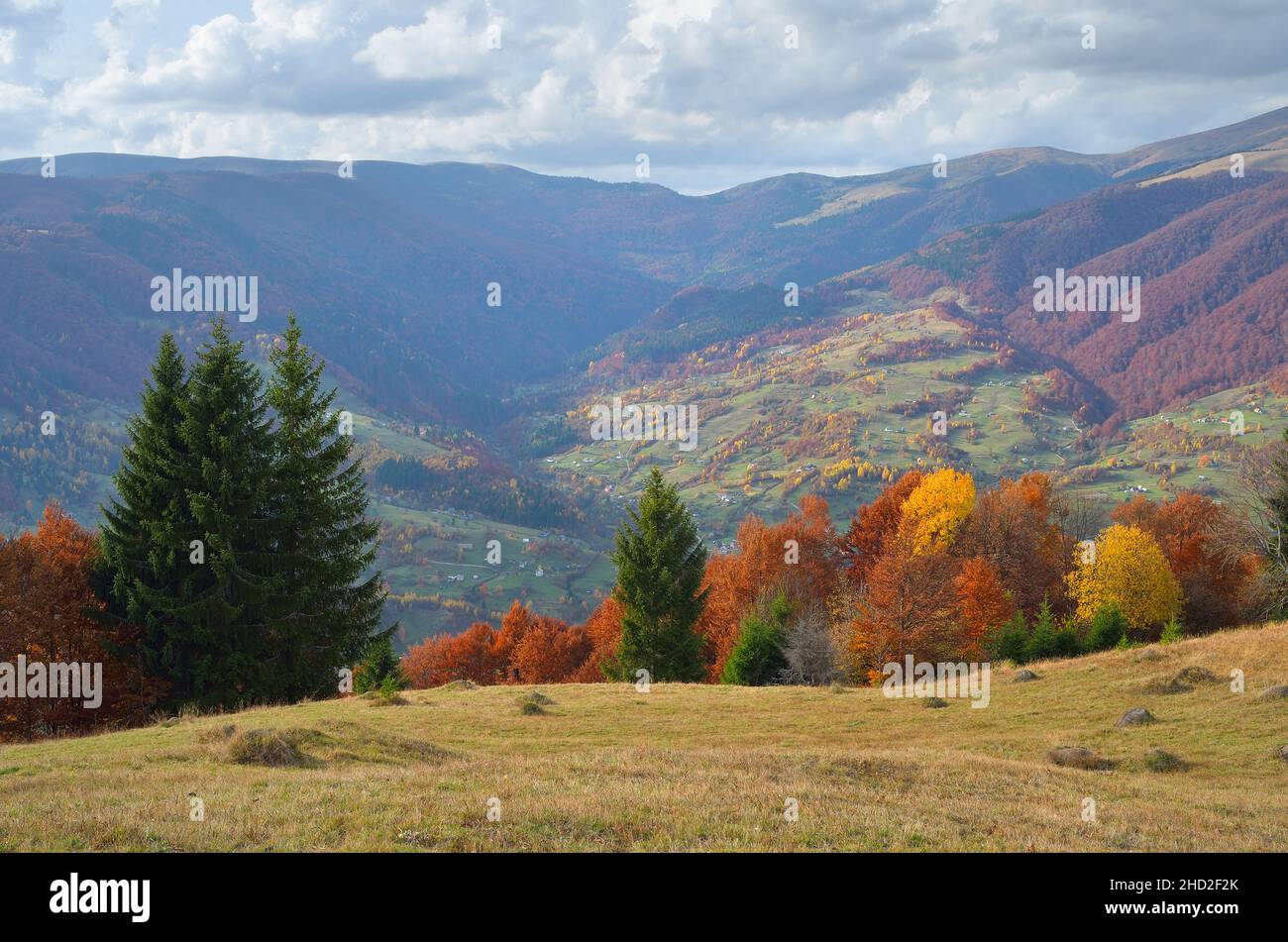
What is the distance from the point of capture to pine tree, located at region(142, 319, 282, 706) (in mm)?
35656

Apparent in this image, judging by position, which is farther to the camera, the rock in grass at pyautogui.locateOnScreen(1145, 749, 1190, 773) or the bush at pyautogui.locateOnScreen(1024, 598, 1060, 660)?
the bush at pyautogui.locateOnScreen(1024, 598, 1060, 660)

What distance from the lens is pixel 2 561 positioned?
37812 millimetres

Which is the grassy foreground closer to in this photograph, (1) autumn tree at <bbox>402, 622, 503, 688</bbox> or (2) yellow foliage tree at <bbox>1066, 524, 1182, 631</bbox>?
(2) yellow foliage tree at <bbox>1066, 524, 1182, 631</bbox>

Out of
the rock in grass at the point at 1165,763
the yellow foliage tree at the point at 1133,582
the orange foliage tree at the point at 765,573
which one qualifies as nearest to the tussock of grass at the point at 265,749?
the rock in grass at the point at 1165,763

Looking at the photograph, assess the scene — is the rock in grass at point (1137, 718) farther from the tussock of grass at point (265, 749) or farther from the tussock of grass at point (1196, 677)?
the tussock of grass at point (265, 749)

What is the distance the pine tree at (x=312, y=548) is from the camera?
38.0 meters

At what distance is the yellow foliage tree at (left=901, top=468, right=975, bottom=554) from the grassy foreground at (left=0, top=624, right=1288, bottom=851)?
127 feet

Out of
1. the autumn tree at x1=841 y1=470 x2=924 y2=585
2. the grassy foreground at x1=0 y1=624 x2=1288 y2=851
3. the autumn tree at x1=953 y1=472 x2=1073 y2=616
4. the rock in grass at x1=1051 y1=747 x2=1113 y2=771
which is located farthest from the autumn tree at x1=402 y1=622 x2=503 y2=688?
the rock in grass at x1=1051 y1=747 x2=1113 y2=771

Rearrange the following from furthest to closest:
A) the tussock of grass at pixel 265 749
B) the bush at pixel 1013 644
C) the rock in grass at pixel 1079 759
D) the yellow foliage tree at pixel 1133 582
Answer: the yellow foliage tree at pixel 1133 582 < the bush at pixel 1013 644 < the rock in grass at pixel 1079 759 < the tussock of grass at pixel 265 749

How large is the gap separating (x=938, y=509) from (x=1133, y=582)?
16.8m

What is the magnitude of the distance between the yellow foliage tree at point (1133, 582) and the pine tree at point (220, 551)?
182 ft

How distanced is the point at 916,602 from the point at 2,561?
47.1m
